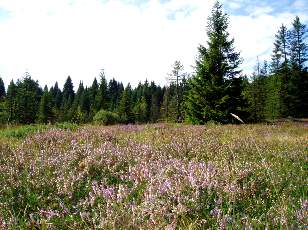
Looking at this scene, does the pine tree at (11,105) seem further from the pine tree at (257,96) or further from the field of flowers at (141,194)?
the field of flowers at (141,194)

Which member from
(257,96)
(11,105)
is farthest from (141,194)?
(11,105)

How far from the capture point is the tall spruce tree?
32.1m

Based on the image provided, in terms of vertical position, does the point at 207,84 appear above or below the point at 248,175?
above

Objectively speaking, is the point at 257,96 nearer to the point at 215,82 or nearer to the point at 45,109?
the point at 215,82

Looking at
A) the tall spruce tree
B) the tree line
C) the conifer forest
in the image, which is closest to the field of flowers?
the conifer forest

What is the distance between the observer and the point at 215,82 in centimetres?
3303

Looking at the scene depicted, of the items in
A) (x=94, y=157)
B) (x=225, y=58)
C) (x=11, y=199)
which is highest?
(x=225, y=58)

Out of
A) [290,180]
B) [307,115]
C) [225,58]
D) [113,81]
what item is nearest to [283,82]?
[307,115]

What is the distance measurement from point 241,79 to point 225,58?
2475 mm

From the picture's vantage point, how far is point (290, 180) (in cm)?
481

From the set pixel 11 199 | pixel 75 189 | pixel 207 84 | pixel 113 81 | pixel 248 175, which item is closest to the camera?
pixel 11 199

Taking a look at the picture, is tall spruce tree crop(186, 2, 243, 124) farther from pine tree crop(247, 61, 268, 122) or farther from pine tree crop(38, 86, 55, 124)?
pine tree crop(38, 86, 55, 124)

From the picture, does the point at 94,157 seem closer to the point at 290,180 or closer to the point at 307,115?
the point at 290,180

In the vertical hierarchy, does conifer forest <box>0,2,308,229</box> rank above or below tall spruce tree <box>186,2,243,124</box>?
below
